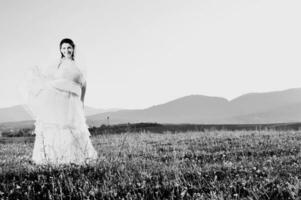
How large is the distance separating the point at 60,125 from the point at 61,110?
35 cm

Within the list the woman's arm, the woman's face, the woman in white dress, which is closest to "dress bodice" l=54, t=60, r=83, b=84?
the woman in white dress

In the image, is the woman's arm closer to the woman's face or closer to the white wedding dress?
the white wedding dress

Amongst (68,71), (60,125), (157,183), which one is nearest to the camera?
(157,183)

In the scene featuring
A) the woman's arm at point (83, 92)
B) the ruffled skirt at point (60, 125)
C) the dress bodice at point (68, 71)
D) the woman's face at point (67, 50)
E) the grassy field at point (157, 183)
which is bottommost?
the grassy field at point (157, 183)

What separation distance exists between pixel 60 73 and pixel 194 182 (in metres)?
4.80

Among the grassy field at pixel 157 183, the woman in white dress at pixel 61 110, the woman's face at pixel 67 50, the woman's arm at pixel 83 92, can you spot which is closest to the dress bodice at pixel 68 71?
the woman in white dress at pixel 61 110

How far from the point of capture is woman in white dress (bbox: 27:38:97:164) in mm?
8930

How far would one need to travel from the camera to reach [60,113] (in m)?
8.98

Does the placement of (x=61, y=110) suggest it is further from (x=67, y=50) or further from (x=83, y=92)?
(x=67, y=50)

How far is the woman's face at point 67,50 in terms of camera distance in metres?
9.30

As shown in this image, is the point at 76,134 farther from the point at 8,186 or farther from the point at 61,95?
the point at 8,186

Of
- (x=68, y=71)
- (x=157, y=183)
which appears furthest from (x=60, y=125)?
(x=157, y=183)

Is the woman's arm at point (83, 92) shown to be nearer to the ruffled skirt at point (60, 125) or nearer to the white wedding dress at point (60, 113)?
the white wedding dress at point (60, 113)

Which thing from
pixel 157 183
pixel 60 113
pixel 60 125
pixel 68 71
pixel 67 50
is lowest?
pixel 157 183
